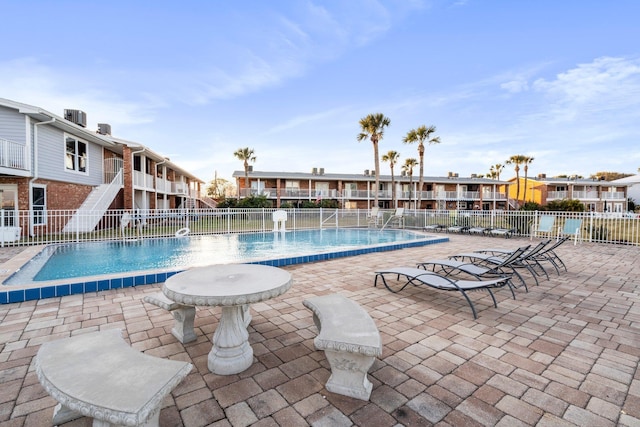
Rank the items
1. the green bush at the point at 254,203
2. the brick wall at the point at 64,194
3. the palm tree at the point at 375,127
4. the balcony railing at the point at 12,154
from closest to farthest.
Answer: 1. the balcony railing at the point at 12,154
2. the brick wall at the point at 64,194
3. the green bush at the point at 254,203
4. the palm tree at the point at 375,127

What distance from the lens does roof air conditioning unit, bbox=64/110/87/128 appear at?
1549 centimetres

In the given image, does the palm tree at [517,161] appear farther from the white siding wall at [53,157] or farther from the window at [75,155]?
the white siding wall at [53,157]

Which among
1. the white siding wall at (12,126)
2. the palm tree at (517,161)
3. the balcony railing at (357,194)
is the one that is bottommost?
the balcony railing at (357,194)

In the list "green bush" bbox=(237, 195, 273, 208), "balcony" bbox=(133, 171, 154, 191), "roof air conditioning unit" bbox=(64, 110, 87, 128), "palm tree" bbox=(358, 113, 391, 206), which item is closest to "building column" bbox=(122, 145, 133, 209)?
"balcony" bbox=(133, 171, 154, 191)

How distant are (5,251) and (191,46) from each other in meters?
9.65

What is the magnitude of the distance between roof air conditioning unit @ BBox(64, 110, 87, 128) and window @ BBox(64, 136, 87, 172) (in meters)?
1.29

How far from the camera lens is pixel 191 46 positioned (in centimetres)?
1216

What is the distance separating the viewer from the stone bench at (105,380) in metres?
1.42

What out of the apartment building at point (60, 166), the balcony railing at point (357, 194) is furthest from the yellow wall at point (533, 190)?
the apartment building at point (60, 166)

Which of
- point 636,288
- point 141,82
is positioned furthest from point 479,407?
point 141,82

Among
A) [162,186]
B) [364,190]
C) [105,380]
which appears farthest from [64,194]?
[364,190]

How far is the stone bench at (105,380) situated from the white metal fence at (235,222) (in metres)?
10.3

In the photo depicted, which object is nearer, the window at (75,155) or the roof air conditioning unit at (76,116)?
the window at (75,155)

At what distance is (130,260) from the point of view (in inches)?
315
